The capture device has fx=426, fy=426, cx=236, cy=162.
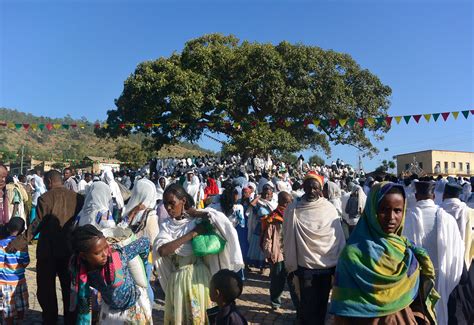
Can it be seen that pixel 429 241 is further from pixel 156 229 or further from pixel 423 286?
pixel 156 229

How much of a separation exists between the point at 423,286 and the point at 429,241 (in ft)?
5.77

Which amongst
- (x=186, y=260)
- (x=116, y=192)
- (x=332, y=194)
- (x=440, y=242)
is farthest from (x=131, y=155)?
(x=440, y=242)

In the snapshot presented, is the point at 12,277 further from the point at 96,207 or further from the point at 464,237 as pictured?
the point at 464,237

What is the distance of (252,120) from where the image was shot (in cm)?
2161

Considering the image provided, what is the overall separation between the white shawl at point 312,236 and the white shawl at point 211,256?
0.84 m

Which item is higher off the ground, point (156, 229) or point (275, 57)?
point (275, 57)

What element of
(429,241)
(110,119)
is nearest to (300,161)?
(110,119)

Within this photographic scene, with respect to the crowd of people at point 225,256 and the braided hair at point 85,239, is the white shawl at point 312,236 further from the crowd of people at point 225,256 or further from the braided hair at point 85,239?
the braided hair at point 85,239

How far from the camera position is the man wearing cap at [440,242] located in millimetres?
3986

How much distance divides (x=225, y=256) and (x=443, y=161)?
56373mm

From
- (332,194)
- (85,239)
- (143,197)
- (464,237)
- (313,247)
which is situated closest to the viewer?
(85,239)

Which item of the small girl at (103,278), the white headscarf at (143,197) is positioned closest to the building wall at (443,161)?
the white headscarf at (143,197)

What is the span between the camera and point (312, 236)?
4.15 metres

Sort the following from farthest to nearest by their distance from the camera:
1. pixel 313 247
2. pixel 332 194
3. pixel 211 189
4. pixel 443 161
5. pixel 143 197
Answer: pixel 443 161, pixel 211 189, pixel 332 194, pixel 143 197, pixel 313 247
